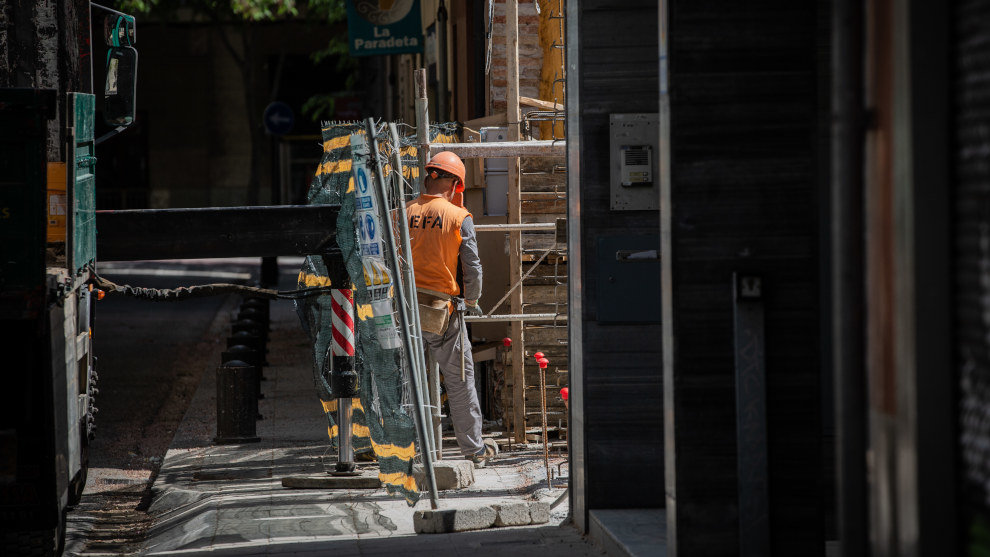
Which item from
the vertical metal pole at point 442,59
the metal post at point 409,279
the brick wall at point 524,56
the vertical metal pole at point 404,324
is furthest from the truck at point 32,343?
the vertical metal pole at point 442,59

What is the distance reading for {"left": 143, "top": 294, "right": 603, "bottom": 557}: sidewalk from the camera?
6.15 m

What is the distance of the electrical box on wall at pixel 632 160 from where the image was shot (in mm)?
6195

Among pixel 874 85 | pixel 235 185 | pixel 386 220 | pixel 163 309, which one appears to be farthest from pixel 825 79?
pixel 235 185

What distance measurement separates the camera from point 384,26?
16.5m

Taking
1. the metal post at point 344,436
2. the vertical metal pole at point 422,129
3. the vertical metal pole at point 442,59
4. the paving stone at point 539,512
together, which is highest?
the vertical metal pole at point 442,59

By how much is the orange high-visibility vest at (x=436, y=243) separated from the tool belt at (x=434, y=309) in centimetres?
4

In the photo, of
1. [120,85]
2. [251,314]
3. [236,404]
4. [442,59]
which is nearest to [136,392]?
[251,314]

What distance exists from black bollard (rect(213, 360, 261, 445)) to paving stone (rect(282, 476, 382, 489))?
1705 mm

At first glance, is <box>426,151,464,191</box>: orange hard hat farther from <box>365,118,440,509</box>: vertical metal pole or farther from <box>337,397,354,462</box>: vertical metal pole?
<box>365,118,440,509</box>: vertical metal pole

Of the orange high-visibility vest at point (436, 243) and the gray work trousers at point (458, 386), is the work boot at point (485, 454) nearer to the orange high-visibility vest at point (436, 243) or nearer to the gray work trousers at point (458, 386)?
the gray work trousers at point (458, 386)

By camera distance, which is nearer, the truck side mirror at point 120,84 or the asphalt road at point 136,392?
the asphalt road at point 136,392

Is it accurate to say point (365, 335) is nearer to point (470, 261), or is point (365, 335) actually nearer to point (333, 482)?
point (333, 482)

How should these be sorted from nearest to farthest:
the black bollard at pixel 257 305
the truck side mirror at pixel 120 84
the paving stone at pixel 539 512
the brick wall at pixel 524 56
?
1. the paving stone at pixel 539 512
2. the truck side mirror at pixel 120 84
3. the brick wall at pixel 524 56
4. the black bollard at pixel 257 305

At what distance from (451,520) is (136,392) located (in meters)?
7.29
